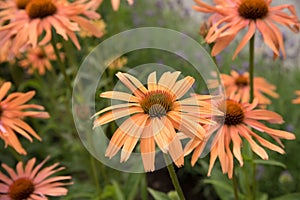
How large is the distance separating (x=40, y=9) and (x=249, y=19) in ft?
1.65

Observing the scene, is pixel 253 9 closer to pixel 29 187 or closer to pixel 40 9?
pixel 40 9

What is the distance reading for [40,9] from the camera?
1236mm

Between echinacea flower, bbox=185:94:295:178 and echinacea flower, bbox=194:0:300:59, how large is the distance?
0.14 m

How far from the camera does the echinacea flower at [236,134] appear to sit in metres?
0.85

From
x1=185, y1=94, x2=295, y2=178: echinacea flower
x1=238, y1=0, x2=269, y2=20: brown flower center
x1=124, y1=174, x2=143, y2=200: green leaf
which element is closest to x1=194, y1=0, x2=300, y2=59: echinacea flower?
x1=238, y1=0, x2=269, y2=20: brown flower center

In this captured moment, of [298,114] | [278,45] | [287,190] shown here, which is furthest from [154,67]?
[298,114]

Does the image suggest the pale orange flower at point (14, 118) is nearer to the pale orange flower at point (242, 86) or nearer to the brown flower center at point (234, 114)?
the brown flower center at point (234, 114)

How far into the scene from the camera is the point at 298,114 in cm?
169

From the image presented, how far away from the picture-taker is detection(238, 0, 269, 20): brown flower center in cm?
110

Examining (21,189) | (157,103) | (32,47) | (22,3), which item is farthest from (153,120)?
(22,3)

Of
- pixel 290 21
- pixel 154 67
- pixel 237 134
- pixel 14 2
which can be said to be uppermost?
pixel 14 2

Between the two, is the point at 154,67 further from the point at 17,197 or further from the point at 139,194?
the point at 139,194

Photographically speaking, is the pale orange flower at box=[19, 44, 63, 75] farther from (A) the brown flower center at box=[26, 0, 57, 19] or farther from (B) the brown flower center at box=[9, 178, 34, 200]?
(B) the brown flower center at box=[9, 178, 34, 200]

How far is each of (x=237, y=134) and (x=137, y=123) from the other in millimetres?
267
